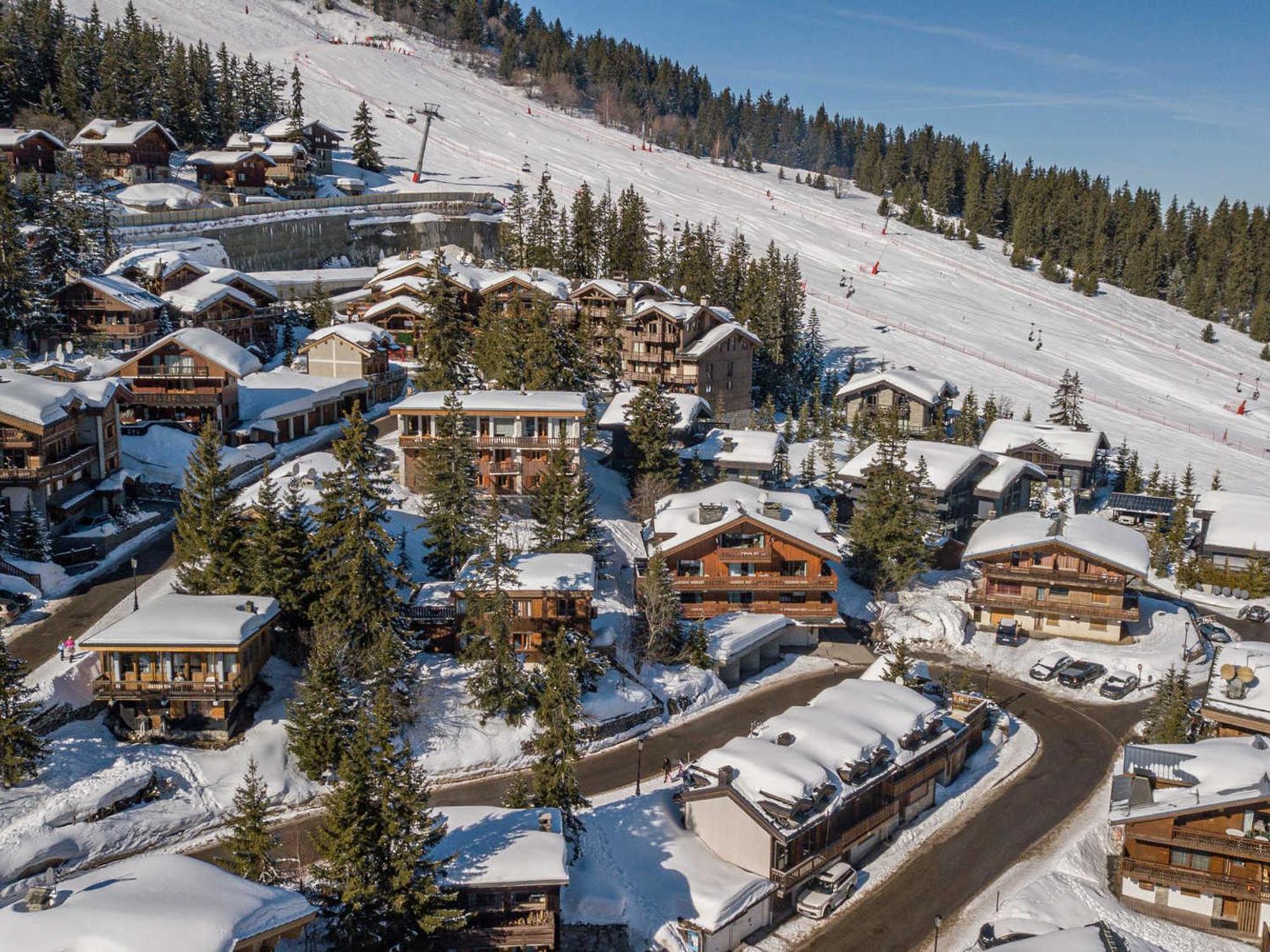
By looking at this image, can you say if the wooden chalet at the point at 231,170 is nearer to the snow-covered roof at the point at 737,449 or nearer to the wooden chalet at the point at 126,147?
the wooden chalet at the point at 126,147

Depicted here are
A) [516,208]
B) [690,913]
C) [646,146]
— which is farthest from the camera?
[646,146]

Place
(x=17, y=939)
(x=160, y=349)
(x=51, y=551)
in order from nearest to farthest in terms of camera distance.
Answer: (x=17, y=939), (x=51, y=551), (x=160, y=349)

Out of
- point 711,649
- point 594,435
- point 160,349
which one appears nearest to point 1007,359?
point 594,435

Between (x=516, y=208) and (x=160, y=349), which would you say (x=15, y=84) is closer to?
(x=516, y=208)

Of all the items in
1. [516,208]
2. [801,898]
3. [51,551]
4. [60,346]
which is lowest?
[801,898]

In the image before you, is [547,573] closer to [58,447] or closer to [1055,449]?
[58,447]

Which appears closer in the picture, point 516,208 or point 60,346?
point 60,346

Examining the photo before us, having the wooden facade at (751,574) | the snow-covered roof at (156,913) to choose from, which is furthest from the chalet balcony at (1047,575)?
the snow-covered roof at (156,913)
